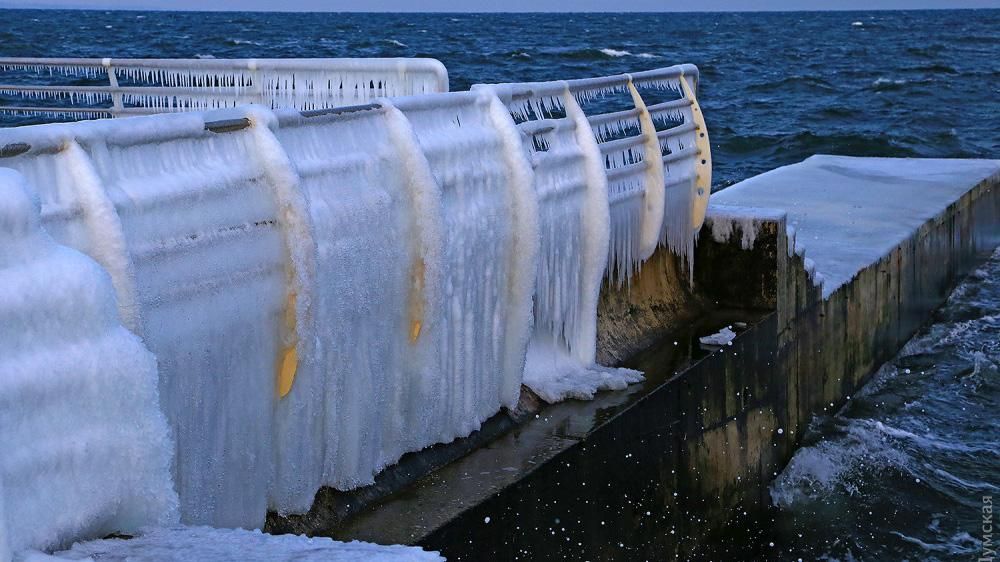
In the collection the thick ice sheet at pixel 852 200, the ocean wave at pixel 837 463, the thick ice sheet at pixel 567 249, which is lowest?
the ocean wave at pixel 837 463

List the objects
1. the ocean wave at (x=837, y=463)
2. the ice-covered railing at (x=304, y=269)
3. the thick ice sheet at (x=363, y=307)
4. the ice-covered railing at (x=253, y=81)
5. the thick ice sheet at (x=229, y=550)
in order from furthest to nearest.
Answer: the ocean wave at (x=837, y=463), the ice-covered railing at (x=253, y=81), the thick ice sheet at (x=363, y=307), the ice-covered railing at (x=304, y=269), the thick ice sheet at (x=229, y=550)

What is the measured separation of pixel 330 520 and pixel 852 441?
6212mm

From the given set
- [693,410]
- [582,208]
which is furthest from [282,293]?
[693,410]

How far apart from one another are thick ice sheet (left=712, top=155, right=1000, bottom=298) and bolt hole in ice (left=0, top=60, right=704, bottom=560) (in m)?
3.44

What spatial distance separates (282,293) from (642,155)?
384cm

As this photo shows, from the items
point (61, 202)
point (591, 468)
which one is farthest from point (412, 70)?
point (61, 202)

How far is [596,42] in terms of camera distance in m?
94.4

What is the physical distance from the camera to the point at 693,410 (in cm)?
787

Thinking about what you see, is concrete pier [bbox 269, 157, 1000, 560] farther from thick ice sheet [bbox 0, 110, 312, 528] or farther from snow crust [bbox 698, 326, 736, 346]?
thick ice sheet [bbox 0, 110, 312, 528]

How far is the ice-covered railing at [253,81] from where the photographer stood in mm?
8430

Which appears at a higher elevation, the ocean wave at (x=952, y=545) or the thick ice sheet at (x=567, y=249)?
the thick ice sheet at (x=567, y=249)

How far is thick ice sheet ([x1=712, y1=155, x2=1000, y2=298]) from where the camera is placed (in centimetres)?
1190

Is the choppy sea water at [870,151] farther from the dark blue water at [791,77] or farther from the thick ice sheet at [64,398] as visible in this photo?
the thick ice sheet at [64,398]

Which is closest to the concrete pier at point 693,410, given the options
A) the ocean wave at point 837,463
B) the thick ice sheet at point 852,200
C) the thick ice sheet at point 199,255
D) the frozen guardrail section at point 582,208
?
the thick ice sheet at point 852,200
